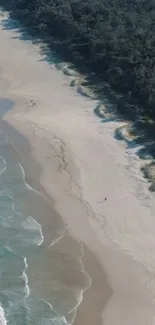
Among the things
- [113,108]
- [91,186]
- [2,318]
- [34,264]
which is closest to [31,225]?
[34,264]

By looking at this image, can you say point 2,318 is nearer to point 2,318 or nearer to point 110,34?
point 2,318

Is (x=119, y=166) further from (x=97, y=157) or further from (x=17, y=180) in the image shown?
(x=17, y=180)

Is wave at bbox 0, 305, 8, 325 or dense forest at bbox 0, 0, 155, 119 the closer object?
wave at bbox 0, 305, 8, 325

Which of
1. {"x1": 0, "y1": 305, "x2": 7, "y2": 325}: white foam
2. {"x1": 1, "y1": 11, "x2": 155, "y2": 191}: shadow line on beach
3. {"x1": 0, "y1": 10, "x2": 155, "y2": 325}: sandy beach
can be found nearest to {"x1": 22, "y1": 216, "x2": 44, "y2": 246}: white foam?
{"x1": 0, "y1": 10, "x2": 155, "y2": 325}: sandy beach

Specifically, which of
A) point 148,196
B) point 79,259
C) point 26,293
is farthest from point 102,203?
point 26,293

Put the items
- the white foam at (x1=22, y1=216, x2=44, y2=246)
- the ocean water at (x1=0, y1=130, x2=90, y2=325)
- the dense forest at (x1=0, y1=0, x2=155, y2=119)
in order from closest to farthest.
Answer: the ocean water at (x1=0, y1=130, x2=90, y2=325)
the white foam at (x1=22, y1=216, x2=44, y2=246)
the dense forest at (x1=0, y1=0, x2=155, y2=119)

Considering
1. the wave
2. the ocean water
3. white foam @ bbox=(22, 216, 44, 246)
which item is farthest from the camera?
white foam @ bbox=(22, 216, 44, 246)

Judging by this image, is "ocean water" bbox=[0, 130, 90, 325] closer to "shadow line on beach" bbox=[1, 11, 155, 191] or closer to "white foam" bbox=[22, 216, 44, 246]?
"white foam" bbox=[22, 216, 44, 246]
